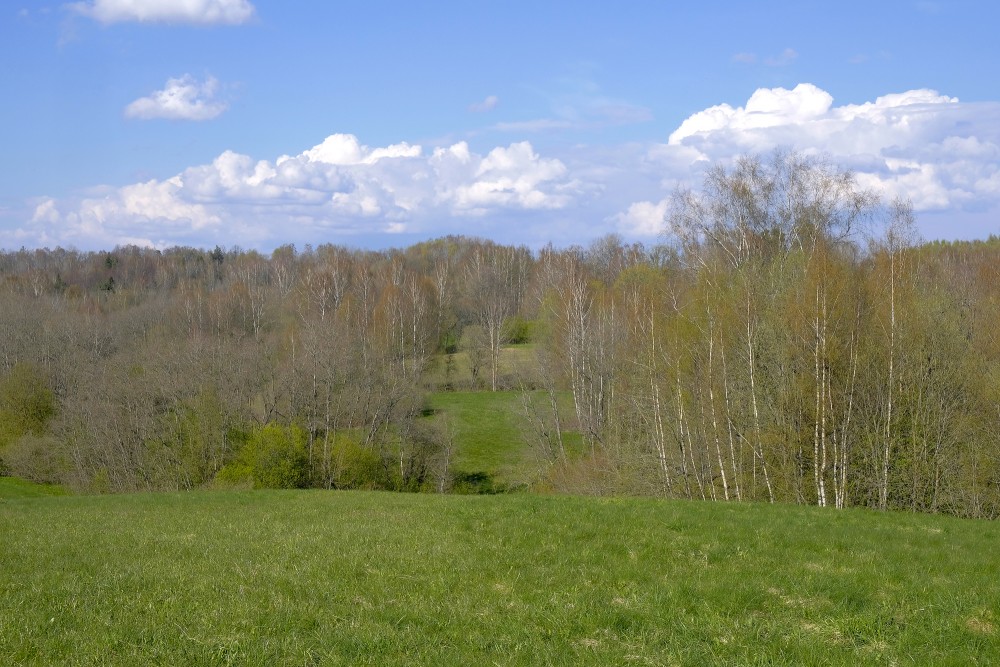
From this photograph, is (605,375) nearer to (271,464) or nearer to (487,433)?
(487,433)

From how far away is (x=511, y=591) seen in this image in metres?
10.2

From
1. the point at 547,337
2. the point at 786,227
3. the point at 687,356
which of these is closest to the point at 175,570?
the point at 687,356

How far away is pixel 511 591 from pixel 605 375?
132ft

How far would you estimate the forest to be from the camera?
27891mm

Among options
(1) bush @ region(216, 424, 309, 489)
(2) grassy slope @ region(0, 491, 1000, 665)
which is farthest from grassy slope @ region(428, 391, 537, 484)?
(2) grassy slope @ region(0, 491, 1000, 665)

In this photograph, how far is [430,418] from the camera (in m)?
58.7

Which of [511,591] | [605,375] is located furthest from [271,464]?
[511,591]

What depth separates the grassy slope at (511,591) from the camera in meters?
7.96

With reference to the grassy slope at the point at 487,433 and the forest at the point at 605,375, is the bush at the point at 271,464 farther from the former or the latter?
the grassy slope at the point at 487,433

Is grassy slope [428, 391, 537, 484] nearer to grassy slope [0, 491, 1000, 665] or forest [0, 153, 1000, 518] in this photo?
forest [0, 153, 1000, 518]

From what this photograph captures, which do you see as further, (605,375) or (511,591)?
(605,375)

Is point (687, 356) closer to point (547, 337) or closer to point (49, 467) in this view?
point (547, 337)

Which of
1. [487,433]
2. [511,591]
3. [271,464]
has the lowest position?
[487,433]

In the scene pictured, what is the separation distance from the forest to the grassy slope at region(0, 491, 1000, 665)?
12.1 meters
